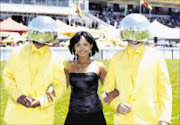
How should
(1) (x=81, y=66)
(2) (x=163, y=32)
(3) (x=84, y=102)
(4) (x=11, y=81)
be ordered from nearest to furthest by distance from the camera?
(4) (x=11, y=81) → (3) (x=84, y=102) → (1) (x=81, y=66) → (2) (x=163, y=32)

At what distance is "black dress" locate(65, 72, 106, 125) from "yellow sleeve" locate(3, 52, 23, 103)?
89 centimetres

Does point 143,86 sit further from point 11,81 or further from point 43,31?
point 11,81

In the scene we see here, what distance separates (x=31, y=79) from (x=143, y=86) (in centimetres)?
107

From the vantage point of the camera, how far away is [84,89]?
4.11m

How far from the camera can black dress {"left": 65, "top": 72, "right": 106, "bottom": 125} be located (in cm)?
408

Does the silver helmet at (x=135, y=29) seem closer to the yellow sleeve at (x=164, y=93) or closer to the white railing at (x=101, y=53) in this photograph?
the yellow sleeve at (x=164, y=93)

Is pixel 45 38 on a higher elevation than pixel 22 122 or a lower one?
higher

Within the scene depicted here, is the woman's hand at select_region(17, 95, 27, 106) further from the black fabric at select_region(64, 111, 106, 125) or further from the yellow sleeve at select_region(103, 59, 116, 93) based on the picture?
the black fabric at select_region(64, 111, 106, 125)

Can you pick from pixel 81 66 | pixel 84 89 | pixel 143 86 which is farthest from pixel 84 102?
pixel 143 86

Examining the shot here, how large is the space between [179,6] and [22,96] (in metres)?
66.1

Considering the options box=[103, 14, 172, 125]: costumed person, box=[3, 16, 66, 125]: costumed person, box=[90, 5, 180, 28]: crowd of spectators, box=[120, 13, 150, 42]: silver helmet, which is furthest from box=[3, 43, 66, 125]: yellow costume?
box=[90, 5, 180, 28]: crowd of spectators

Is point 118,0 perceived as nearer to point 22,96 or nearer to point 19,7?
point 19,7

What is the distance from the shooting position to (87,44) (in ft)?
13.7

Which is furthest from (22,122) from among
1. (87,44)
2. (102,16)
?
(102,16)
